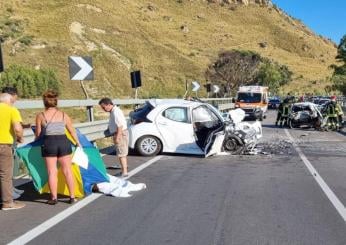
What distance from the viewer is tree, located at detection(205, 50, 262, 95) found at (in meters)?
76.8

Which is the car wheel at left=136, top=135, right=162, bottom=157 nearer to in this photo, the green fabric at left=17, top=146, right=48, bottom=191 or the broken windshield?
the green fabric at left=17, top=146, right=48, bottom=191

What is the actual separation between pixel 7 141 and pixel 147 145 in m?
6.89

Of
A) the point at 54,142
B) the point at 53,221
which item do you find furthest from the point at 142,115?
the point at 53,221

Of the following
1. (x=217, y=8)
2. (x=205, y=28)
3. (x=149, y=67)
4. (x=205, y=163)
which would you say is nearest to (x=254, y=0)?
(x=217, y=8)

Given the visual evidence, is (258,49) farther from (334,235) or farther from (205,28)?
(334,235)

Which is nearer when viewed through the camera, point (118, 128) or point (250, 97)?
point (118, 128)

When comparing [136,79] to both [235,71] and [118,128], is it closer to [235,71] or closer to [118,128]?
[118,128]

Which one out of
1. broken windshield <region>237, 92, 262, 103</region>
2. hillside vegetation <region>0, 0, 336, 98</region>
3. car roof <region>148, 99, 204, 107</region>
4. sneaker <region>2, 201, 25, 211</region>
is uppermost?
hillside vegetation <region>0, 0, 336, 98</region>

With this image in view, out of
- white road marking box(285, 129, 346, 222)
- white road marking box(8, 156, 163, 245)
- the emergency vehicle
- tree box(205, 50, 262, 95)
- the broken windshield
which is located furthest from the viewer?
tree box(205, 50, 262, 95)

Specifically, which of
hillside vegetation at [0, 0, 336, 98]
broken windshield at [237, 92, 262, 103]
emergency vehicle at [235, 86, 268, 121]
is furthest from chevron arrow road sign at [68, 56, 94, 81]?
hillside vegetation at [0, 0, 336, 98]

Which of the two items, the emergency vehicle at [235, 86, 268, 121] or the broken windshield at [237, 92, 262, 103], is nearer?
the emergency vehicle at [235, 86, 268, 121]

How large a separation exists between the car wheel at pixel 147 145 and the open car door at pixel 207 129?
3.45ft

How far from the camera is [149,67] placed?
7488 cm

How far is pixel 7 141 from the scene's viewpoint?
794 centimetres
